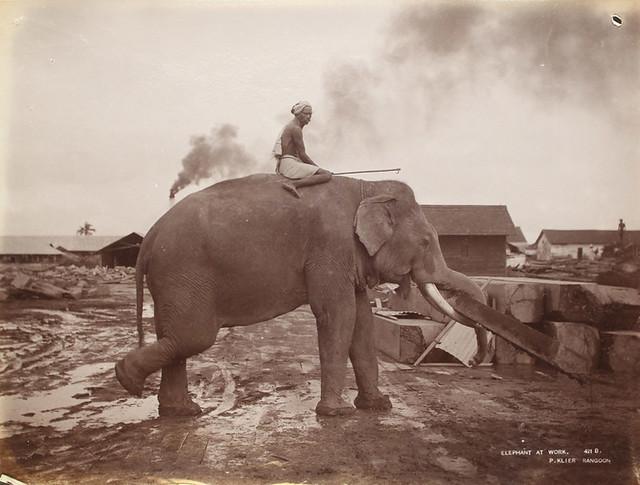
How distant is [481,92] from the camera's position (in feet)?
12.2

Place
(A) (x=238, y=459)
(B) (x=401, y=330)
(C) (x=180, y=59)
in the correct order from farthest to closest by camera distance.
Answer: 1. (B) (x=401, y=330)
2. (C) (x=180, y=59)
3. (A) (x=238, y=459)

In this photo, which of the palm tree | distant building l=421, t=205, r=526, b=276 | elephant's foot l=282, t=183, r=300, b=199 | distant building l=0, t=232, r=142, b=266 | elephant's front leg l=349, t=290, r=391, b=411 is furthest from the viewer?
distant building l=421, t=205, r=526, b=276

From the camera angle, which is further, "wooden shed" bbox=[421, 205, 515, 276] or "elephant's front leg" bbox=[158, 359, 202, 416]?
"wooden shed" bbox=[421, 205, 515, 276]

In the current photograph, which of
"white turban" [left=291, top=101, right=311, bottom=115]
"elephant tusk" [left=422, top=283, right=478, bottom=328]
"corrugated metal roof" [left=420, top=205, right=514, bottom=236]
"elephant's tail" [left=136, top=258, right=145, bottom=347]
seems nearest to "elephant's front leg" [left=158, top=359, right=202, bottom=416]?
"elephant's tail" [left=136, top=258, right=145, bottom=347]

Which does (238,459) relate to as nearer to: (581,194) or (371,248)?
(371,248)

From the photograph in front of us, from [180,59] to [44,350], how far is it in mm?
2172

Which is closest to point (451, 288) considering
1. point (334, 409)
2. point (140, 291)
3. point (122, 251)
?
point (334, 409)

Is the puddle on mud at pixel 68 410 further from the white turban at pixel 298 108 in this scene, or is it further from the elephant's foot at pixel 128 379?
the white turban at pixel 298 108

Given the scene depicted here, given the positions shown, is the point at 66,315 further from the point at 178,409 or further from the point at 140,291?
the point at 178,409

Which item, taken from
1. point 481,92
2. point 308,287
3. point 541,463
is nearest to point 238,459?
point 308,287

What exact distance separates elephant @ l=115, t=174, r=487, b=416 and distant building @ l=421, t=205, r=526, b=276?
63cm

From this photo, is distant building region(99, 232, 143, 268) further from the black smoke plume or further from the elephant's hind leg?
the elephant's hind leg

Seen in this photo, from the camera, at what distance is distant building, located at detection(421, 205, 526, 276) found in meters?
4.11

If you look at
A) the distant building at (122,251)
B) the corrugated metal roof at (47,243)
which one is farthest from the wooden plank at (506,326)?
the corrugated metal roof at (47,243)
